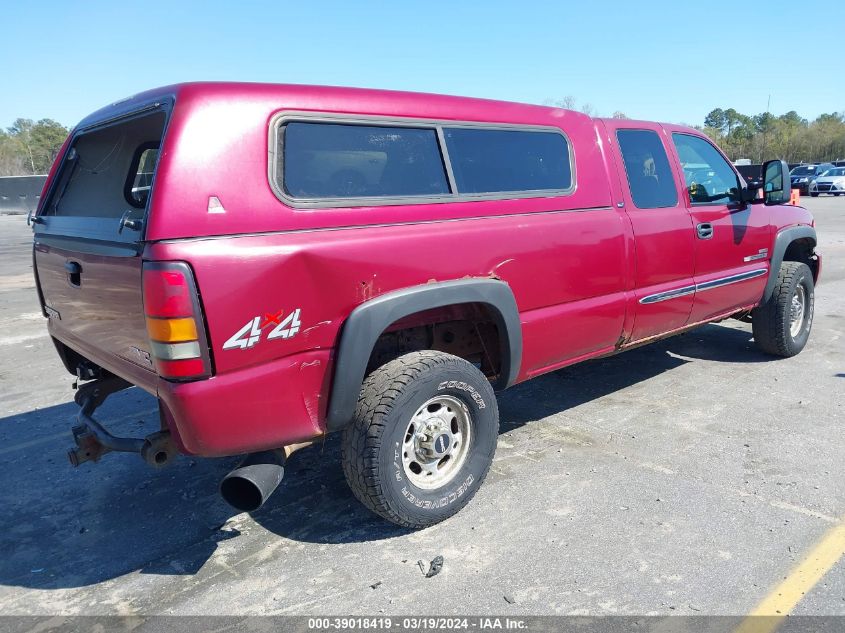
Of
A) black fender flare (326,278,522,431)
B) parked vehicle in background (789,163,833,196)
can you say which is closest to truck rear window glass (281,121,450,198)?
black fender flare (326,278,522,431)

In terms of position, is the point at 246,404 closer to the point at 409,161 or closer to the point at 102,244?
the point at 102,244

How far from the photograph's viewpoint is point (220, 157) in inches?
96.4

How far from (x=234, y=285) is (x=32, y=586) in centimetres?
168

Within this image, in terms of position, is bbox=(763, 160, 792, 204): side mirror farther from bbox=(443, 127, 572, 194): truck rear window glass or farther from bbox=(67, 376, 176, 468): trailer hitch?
bbox=(67, 376, 176, 468): trailer hitch

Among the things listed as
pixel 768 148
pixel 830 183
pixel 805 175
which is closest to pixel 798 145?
pixel 768 148

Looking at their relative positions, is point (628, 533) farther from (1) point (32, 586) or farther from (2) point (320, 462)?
(1) point (32, 586)

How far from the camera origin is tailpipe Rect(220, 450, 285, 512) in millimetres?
2561

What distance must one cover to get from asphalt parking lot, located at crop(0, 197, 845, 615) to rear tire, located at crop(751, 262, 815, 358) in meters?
0.73

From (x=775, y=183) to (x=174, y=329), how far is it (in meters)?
4.67

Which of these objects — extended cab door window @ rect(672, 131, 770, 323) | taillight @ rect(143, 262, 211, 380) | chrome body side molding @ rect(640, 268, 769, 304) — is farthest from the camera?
extended cab door window @ rect(672, 131, 770, 323)

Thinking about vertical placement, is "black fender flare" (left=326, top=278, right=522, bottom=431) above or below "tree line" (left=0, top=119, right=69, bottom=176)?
below

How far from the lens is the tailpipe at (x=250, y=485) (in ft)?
8.40

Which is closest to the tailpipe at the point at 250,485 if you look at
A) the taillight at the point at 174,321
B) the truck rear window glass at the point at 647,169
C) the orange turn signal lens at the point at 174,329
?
the taillight at the point at 174,321

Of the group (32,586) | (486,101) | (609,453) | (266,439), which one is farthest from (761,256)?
(32,586)
